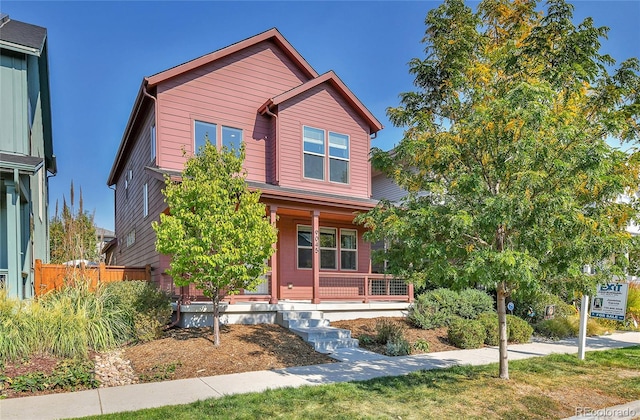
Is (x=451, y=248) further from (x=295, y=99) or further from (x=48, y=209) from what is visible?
(x=48, y=209)

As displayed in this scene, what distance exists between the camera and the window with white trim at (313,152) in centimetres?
1417

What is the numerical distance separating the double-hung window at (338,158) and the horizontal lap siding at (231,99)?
218 centimetres

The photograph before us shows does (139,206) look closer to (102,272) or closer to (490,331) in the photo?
(102,272)

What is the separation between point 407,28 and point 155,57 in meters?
9.48

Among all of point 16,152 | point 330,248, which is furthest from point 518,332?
point 16,152

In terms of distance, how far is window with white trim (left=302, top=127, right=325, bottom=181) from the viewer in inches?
558

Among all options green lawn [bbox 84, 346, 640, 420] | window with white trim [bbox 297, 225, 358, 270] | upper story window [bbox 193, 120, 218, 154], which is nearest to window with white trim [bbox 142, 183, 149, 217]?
upper story window [bbox 193, 120, 218, 154]

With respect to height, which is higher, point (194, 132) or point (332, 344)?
point (194, 132)

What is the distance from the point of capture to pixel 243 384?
6723 millimetres

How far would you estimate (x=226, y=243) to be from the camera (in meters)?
8.45

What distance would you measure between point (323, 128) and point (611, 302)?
31.6 ft

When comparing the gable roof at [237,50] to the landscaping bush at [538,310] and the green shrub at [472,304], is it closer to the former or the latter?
the green shrub at [472,304]

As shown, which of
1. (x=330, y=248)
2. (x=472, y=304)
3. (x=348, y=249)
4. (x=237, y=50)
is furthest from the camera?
(x=348, y=249)

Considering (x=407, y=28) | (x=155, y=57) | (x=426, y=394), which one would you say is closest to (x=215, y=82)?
(x=155, y=57)
